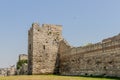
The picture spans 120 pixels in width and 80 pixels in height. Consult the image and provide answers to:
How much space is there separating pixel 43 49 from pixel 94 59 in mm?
7772

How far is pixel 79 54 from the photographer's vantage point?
2625 centimetres

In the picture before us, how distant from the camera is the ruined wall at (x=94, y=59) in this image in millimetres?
21062

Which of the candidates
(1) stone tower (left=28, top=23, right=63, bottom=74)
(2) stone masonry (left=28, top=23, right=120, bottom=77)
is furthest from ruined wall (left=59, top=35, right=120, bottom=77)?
(1) stone tower (left=28, top=23, right=63, bottom=74)

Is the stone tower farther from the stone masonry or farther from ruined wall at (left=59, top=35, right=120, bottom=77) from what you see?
ruined wall at (left=59, top=35, right=120, bottom=77)

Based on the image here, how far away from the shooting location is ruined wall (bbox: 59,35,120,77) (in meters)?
21.1

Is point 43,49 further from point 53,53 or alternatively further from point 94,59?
point 94,59

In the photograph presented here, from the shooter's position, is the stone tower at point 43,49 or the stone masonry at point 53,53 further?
the stone tower at point 43,49

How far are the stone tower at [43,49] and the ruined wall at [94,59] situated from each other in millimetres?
1104

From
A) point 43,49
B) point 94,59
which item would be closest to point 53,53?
point 43,49

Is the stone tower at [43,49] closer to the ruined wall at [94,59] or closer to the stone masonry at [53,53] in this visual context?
the stone masonry at [53,53]

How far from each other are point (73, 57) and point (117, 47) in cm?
728

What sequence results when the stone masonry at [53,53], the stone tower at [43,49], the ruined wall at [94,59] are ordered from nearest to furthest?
the ruined wall at [94,59], the stone masonry at [53,53], the stone tower at [43,49]

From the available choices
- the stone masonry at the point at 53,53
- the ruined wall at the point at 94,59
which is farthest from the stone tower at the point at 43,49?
the ruined wall at the point at 94,59

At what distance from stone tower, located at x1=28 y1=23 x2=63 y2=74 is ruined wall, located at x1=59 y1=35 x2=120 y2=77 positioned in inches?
43.5
